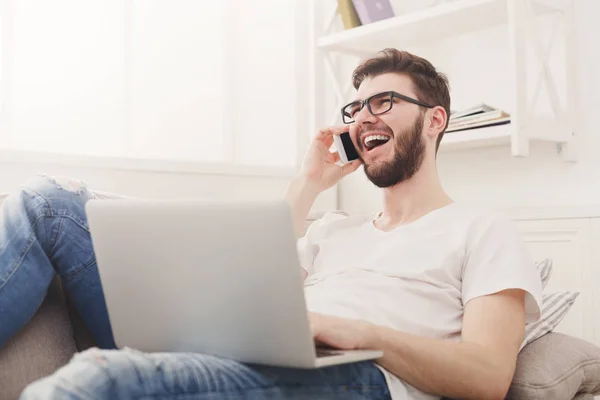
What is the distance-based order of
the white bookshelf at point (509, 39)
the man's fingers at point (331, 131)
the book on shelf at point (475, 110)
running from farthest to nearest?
the book on shelf at point (475, 110)
the white bookshelf at point (509, 39)
the man's fingers at point (331, 131)

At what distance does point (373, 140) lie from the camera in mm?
1686

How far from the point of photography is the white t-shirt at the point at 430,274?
1.34m

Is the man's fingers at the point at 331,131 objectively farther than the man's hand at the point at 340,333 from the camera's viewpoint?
Yes

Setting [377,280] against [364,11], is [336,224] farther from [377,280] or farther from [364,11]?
[364,11]

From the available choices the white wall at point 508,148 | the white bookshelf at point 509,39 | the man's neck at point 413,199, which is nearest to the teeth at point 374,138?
the man's neck at point 413,199

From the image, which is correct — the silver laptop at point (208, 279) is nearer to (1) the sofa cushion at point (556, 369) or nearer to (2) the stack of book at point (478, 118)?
(1) the sofa cushion at point (556, 369)

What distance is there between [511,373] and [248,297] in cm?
51

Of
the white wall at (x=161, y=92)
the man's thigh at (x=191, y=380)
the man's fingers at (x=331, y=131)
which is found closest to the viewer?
the man's thigh at (x=191, y=380)

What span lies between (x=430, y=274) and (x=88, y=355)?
2.30 ft

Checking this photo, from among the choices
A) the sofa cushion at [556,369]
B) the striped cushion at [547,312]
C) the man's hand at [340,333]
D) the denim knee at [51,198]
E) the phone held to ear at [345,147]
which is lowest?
the sofa cushion at [556,369]

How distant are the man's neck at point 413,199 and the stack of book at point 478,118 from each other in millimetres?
543

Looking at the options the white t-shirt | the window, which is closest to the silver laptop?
the white t-shirt

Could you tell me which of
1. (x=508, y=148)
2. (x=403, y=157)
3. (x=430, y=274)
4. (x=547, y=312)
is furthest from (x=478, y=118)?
(x=430, y=274)

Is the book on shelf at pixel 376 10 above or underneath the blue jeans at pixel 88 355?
above
